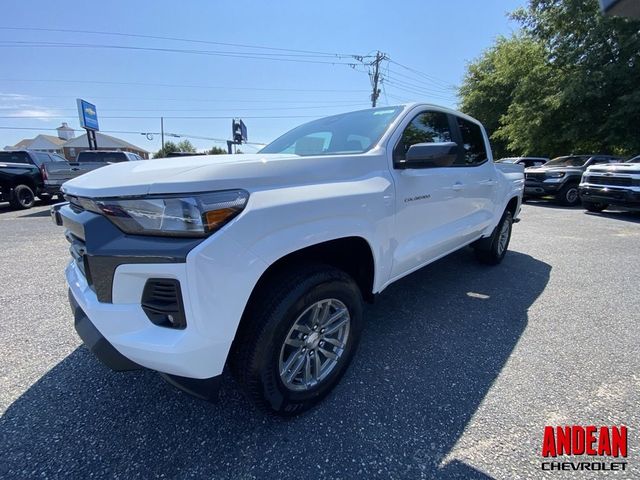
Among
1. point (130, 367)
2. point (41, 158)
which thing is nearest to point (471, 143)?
point (130, 367)

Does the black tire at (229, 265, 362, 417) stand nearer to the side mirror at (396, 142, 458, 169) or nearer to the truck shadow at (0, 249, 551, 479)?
the truck shadow at (0, 249, 551, 479)

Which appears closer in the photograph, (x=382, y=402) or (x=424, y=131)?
(x=382, y=402)

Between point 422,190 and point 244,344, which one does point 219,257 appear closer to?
point 244,344

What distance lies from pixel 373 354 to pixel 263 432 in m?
1.00

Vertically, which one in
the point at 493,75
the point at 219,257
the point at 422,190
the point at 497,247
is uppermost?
the point at 493,75

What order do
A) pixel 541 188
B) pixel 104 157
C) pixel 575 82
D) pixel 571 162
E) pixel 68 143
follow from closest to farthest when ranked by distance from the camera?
pixel 541 188 < pixel 571 162 < pixel 104 157 < pixel 575 82 < pixel 68 143

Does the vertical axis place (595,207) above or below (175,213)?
below

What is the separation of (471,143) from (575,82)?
1503 centimetres

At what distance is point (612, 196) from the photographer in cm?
840

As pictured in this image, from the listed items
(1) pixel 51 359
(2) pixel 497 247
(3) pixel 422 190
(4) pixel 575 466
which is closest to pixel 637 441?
(4) pixel 575 466

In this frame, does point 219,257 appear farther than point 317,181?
No

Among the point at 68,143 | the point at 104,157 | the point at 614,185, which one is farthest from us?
the point at 68,143

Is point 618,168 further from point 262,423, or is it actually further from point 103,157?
point 103,157

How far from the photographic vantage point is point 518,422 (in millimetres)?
1846
